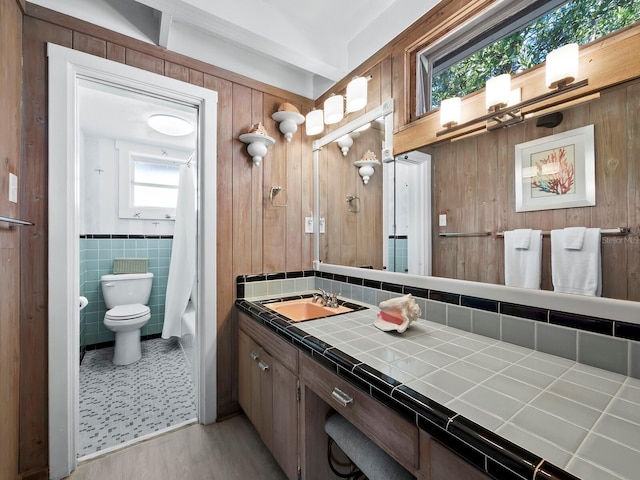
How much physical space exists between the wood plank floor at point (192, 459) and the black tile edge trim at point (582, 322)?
1409 millimetres

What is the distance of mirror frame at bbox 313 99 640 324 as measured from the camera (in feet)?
2.83

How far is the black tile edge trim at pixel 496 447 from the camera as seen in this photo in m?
0.51

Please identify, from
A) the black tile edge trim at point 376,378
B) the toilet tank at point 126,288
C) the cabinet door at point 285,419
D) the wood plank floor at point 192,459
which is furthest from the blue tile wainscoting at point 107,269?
the black tile edge trim at point 376,378

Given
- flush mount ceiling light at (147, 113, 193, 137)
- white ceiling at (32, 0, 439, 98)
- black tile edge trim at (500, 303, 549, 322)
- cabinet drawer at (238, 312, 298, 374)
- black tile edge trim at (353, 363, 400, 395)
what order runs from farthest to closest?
flush mount ceiling light at (147, 113, 193, 137) < white ceiling at (32, 0, 439, 98) < cabinet drawer at (238, 312, 298, 374) < black tile edge trim at (500, 303, 549, 322) < black tile edge trim at (353, 363, 400, 395)

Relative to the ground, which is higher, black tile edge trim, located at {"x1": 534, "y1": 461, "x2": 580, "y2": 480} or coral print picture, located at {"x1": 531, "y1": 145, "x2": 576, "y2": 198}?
coral print picture, located at {"x1": 531, "y1": 145, "x2": 576, "y2": 198}

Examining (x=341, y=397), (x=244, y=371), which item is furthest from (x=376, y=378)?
(x=244, y=371)

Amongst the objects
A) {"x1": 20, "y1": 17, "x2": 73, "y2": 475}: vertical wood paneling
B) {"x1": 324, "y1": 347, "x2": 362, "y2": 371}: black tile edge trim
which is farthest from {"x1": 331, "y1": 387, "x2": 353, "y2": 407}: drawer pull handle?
{"x1": 20, "y1": 17, "x2": 73, "y2": 475}: vertical wood paneling

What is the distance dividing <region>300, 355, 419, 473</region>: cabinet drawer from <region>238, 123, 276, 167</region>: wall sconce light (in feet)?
4.42

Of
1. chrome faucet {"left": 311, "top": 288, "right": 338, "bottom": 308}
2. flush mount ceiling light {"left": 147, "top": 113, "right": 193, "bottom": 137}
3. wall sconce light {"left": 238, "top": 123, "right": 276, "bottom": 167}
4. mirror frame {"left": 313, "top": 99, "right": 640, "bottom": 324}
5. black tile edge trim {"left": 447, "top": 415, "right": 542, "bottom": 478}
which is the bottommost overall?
→ black tile edge trim {"left": 447, "top": 415, "right": 542, "bottom": 478}

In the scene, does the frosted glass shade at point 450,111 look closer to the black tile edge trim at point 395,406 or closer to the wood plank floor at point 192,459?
the black tile edge trim at point 395,406

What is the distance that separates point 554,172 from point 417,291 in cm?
74

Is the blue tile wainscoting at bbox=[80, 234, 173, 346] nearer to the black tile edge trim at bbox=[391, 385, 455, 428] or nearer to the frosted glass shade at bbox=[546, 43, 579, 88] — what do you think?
the black tile edge trim at bbox=[391, 385, 455, 428]

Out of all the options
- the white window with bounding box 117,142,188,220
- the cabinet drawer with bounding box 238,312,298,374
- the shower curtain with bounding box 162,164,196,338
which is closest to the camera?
the cabinet drawer with bounding box 238,312,298,374

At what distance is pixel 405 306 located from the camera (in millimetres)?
1228
